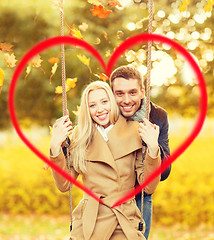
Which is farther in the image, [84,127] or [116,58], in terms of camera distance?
[84,127]

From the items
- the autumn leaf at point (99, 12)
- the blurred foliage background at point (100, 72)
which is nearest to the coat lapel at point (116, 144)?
the autumn leaf at point (99, 12)

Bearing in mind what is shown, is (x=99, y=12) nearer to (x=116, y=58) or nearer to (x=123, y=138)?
(x=116, y=58)

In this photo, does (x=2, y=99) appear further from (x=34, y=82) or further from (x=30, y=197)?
(x=30, y=197)

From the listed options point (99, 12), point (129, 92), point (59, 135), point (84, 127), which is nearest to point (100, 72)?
point (99, 12)

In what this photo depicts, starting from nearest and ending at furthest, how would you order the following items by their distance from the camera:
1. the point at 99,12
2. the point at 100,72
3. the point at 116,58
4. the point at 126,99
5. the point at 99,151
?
the point at 116,58 < the point at 99,151 < the point at 126,99 < the point at 99,12 < the point at 100,72

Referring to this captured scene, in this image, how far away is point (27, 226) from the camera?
272 inches

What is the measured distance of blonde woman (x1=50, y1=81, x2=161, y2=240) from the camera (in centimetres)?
259

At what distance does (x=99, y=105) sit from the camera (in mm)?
2676

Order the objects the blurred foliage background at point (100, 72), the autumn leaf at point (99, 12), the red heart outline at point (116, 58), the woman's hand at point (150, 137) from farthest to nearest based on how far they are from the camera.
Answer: the blurred foliage background at point (100, 72)
the autumn leaf at point (99, 12)
the woman's hand at point (150, 137)
the red heart outline at point (116, 58)

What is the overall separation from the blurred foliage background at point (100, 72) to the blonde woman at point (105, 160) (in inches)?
68.5

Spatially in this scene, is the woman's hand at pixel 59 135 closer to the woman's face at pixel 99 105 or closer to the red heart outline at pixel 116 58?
the red heart outline at pixel 116 58

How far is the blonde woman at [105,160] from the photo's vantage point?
2590mm

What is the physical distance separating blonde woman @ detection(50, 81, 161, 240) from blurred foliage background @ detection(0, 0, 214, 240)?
1.74 m

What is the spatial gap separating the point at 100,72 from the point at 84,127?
7.94 feet
